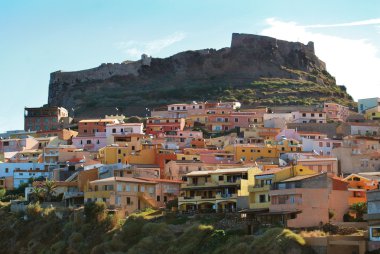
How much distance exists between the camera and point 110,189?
66.1m

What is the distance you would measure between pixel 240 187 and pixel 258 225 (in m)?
8.69

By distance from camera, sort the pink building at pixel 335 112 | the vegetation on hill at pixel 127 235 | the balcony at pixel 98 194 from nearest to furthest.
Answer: the vegetation on hill at pixel 127 235 < the balcony at pixel 98 194 < the pink building at pixel 335 112

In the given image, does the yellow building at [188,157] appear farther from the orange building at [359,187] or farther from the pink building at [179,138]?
the orange building at [359,187]

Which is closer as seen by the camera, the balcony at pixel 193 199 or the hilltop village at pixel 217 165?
the hilltop village at pixel 217 165

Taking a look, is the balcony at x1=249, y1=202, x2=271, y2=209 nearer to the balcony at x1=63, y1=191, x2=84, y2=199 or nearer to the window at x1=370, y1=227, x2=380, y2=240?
the window at x1=370, y1=227, x2=380, y2=240

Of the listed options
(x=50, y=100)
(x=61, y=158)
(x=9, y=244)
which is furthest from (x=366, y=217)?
(x=50, y=100)

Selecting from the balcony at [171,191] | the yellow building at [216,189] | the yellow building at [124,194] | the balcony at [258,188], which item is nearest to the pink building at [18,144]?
the yellow building at [124,194]

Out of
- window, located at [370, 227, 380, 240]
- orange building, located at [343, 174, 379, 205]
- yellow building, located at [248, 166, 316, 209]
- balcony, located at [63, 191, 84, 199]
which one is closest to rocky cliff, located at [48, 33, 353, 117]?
balcony, located at [63, 191, 84, 199]

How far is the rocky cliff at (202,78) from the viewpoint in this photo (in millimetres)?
132250

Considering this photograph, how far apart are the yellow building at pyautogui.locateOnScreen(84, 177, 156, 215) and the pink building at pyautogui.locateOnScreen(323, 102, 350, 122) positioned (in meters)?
47.4

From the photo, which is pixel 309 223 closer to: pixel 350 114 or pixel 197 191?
pixel 197 191

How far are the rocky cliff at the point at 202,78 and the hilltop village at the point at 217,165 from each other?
11153 millimetres

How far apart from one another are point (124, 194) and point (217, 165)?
42.3ft

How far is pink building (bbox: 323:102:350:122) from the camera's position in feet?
361
